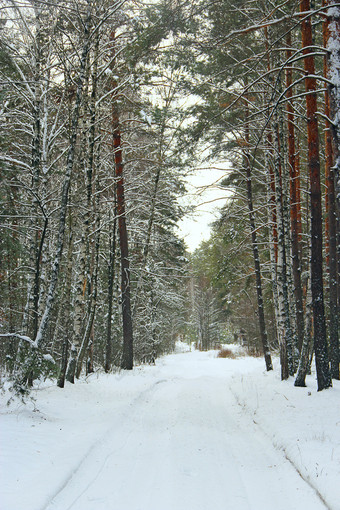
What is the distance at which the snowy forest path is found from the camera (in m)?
3.51

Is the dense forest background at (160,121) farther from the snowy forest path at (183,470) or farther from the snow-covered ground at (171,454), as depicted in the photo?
the snowy forest path at (183,470)

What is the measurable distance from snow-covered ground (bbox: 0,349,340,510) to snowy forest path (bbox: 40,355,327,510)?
1cm

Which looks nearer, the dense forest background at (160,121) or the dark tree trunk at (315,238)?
the dense forest background at (160,121)

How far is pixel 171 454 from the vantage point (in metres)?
4.88

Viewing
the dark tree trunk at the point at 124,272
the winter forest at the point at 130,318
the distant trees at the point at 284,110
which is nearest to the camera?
the winter forest at the point at 130,318

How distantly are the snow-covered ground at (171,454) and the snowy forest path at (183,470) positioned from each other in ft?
0.04

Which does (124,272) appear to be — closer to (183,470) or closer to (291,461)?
(183,470)

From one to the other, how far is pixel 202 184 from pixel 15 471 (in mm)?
8197

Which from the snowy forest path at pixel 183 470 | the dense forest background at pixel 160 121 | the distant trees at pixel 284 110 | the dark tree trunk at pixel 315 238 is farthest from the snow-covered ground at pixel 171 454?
the distant trees at pixel 284 110

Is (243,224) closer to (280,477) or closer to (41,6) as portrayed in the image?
(41,6)

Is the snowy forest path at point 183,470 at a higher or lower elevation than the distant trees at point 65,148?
lower

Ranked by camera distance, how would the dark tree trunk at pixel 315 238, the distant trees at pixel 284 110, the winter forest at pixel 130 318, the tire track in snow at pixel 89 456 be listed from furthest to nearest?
the dark tree trunk at pixel 315 238, the distant trees at pixel 284 110, the winter forest at pixel 130 318, the tire track in snow at pixel 89 456

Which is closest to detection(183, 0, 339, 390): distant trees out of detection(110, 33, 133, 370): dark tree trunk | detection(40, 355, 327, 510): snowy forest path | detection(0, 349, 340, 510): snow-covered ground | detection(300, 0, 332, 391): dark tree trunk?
detection(300, 0, 332, 391): dark tree trunk

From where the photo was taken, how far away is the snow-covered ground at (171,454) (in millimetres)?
3544
